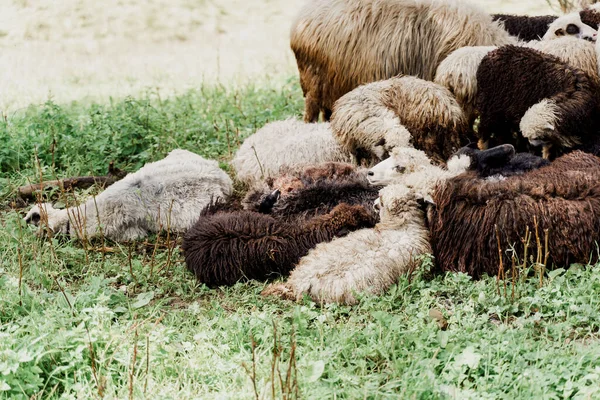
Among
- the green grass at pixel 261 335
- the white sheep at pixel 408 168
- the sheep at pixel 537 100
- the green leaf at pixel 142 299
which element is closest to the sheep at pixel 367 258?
the green grass at pixel 261 335

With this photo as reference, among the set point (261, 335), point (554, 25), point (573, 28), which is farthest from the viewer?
point (554, 25)

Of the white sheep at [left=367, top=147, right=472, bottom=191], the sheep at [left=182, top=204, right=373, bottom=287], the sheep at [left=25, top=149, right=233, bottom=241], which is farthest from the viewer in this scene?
the sheep at [left=25, top=149, right=233, bottom=241]

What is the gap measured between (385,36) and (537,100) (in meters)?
1.71

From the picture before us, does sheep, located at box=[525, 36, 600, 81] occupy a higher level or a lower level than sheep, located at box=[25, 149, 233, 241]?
higher

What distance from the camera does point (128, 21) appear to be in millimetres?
13141

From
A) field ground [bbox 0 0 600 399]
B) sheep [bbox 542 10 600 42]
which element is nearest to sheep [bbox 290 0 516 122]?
sheep [bbox 542 10 600 42]

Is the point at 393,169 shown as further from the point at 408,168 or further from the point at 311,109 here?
the point at 311,109

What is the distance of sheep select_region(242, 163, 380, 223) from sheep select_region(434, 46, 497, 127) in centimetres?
130

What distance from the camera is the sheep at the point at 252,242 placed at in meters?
4.97

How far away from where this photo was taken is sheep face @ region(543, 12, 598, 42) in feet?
22.8

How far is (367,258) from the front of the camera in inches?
185

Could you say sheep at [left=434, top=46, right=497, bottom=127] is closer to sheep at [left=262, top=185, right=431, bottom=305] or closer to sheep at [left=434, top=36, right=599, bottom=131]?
sheep at [left=434, top=36, right=599, bottom=131]

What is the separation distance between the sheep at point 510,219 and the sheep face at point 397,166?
0.51 metres

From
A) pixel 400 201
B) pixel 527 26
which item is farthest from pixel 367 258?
pixel 527 26
